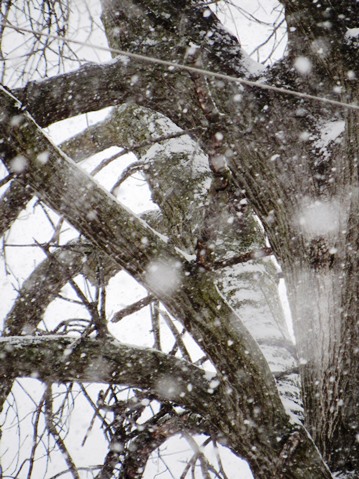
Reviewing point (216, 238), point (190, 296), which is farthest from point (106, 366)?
point (216, 238)

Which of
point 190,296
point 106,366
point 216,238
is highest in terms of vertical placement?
point 216,238

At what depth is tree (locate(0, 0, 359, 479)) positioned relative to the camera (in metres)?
1.18

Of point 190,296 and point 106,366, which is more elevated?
point 190,296

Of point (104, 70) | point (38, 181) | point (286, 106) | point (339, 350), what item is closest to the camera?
point (38, 181)

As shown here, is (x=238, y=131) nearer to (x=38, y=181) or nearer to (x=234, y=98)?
(x=234, y=98)

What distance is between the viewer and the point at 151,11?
179cm

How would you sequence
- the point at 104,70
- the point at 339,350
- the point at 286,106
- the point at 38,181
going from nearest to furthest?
the point at 38,181 < the point at 339,350 < the point at 286,106 < the point at 104,70

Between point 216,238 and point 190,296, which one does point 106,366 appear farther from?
point 216,238

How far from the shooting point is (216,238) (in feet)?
4.73

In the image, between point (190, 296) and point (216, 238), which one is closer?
point (190, 296)

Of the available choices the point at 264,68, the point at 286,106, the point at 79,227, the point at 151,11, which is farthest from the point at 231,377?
the point at 151,11

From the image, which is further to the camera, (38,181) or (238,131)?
(238,131)

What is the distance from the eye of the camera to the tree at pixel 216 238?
118 cm

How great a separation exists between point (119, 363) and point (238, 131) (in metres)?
0.96
